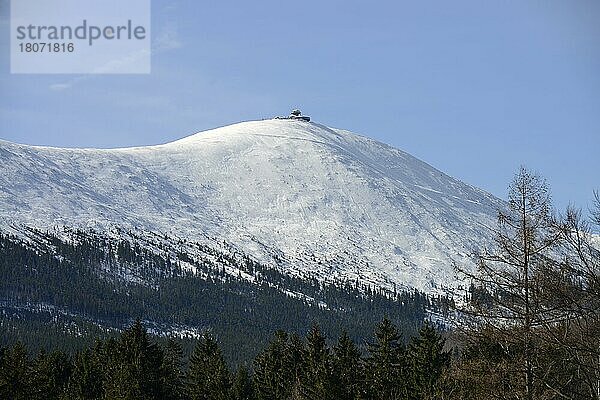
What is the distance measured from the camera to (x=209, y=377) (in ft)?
182

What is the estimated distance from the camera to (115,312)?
192375 millimetres

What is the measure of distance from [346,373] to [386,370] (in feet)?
9.22

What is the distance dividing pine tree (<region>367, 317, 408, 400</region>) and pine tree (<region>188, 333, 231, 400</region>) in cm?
926

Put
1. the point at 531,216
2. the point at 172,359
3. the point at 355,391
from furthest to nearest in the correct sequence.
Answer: the point at 172,359 < the point at 355,391 < the point at 531,216

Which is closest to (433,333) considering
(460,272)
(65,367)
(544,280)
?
(65,367)

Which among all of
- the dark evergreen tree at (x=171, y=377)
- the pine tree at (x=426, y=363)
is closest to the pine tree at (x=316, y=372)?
the pine tree at (x=426, y=363)

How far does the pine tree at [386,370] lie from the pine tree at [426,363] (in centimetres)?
83

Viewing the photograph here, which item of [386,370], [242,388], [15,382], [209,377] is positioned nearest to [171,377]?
[242,388]

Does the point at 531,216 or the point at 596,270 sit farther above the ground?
the point at 531,216

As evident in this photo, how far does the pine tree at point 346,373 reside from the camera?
5178 cm

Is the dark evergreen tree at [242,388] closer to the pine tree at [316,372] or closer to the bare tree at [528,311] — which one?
the pine tree at [316,372]

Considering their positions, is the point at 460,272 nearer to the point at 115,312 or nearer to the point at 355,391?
the point at 355,391

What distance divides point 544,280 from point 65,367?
56.9m

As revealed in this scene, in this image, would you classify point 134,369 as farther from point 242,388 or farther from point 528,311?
point 528,311
